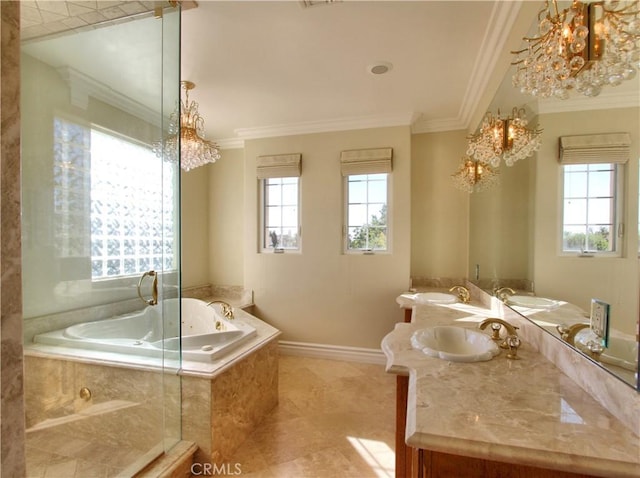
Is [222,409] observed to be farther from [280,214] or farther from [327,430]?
[280,214]

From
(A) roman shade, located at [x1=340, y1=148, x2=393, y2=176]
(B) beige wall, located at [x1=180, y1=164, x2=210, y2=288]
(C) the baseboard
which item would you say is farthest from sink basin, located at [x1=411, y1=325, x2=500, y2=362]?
(B) beige wall, located at [x1=180, y1=164, x2=210, y2=288]

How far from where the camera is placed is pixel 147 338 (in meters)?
2.00

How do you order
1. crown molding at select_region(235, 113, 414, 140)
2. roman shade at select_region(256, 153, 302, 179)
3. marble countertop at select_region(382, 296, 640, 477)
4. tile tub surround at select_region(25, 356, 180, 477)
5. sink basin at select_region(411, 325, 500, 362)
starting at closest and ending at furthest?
marble countertop at select_region(382, 296, 640, 477), sink basin at select_region(411, 325, 500, 362), tile tub surround at select_region(25, 356, 180, 477), crown molding at select_region(235, 113, 414, 140), roman shade at select_region(256, 153, 302, 179)

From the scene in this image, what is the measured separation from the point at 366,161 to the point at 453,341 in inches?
87.1

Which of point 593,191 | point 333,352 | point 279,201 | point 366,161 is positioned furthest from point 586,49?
point 333,352

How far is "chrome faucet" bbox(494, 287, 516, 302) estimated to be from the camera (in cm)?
192

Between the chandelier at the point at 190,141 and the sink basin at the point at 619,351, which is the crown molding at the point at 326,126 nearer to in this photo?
the chandelier at the point at 190,141

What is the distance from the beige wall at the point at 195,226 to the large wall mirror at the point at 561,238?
3.38 metres

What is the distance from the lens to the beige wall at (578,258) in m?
0.87

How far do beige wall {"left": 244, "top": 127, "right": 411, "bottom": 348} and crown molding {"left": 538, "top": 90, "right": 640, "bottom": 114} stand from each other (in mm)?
1995

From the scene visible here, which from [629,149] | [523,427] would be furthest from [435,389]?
[629,149]

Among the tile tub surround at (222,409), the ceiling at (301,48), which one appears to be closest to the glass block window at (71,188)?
the ceiling at (301,48)

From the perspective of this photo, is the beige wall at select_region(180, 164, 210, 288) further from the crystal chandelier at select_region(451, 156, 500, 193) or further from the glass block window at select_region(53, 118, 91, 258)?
the crystal chandelier at select_region(451, 156, 500, 193)

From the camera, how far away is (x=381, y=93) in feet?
Result: 9.04
